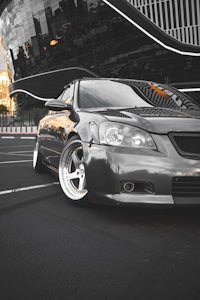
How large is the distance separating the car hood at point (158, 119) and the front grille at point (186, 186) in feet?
1.37

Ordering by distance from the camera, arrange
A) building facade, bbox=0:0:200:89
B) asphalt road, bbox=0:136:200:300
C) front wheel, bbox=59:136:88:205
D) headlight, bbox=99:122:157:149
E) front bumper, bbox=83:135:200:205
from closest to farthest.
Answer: asphalt road, bbox=0:136:200:300 < front bumper, bbox=83:135:200:205 < headlight, bbox=99:122:157:149 < front wheel, bbox=59:136:88:205 < building facade, bbox=0:0:200:89

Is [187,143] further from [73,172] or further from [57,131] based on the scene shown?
[57,131]

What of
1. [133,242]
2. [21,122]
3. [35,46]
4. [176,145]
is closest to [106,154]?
[176,145]

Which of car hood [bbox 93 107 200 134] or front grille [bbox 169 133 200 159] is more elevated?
car hood [bbox 93 107 200 134]

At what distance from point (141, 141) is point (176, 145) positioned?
11.3 inches

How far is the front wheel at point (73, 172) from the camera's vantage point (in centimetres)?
340

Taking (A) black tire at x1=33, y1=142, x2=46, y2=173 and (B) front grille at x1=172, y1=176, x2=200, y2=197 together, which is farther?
(A) black tire at x1=33, y1=142, x2=46, y2=173

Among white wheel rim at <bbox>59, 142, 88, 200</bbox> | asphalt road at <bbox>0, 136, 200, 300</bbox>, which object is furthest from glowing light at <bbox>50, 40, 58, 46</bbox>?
asphalt road at <bbox>0, 136, 200, 300</bbox>

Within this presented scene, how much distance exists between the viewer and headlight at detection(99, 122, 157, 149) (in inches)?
113

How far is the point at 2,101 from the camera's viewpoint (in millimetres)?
100250

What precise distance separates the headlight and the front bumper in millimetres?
57

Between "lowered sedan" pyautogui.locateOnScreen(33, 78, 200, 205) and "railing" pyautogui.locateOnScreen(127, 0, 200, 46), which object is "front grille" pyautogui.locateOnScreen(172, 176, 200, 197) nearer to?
"lowered sedan" pyautogui.locateOnScreen(33, 78, 200, 205)

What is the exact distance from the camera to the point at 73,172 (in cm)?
366

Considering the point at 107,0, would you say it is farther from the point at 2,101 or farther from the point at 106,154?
the point at 2,101
